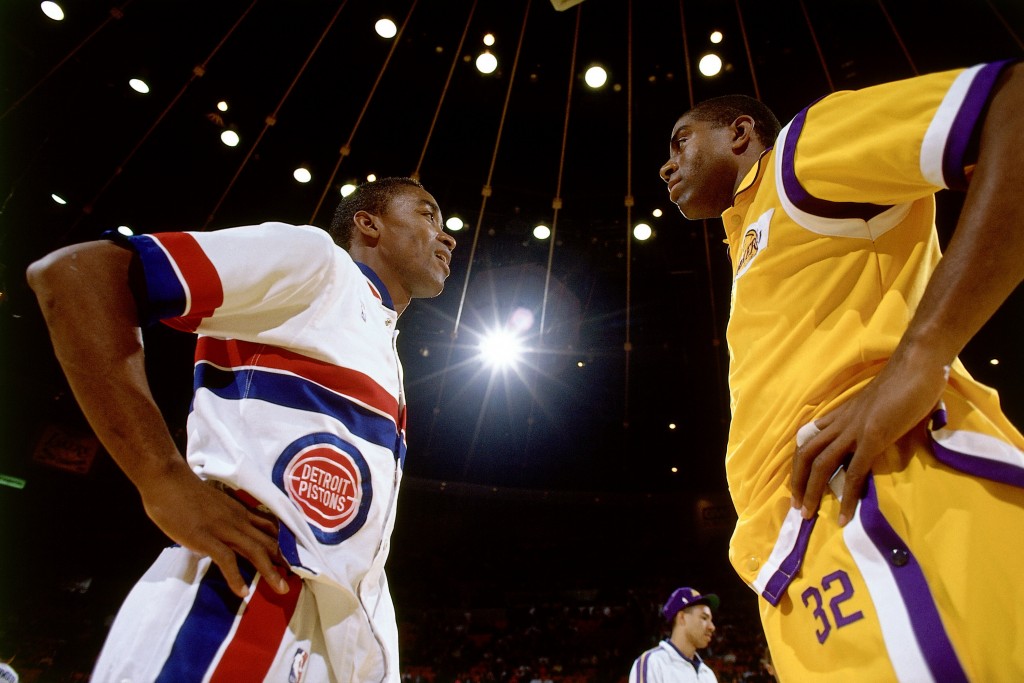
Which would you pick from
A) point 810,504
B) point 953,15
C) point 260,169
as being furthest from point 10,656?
point 953,15

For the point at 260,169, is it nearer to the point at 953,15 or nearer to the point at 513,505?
the point at 953,15

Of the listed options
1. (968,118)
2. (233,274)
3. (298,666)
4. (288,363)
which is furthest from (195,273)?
(968,118)

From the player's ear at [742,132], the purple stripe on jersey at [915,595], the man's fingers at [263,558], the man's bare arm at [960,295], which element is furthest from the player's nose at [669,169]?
the man's fingers at [263,558]

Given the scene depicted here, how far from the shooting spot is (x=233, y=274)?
103 cm

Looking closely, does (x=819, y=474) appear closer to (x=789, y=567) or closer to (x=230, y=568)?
(x=789, y=567)

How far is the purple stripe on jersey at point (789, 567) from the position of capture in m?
0.84

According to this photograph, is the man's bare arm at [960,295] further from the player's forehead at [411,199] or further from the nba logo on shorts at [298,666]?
the player's forehead at [411,199]

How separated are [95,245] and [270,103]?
6.43 meters

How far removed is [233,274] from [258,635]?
0.61 metres

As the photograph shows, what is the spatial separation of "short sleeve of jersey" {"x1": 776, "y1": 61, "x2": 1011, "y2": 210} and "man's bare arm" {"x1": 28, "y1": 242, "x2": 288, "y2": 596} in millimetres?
1086

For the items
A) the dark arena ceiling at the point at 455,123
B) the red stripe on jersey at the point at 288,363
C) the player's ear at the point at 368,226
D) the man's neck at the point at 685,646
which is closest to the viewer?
the red stripe on jersey at the point at 288,363

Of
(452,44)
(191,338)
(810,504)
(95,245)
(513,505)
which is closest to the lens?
(810,504)

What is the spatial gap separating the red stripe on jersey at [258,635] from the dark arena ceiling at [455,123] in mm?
4866

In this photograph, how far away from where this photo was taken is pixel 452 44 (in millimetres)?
5855
